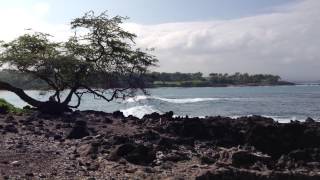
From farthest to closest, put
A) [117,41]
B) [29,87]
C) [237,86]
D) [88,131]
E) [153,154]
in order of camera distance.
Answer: [237,86] → [29,87] → [117,41] → [88,131] → [153,154]

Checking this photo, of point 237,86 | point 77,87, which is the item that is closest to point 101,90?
point 77,87

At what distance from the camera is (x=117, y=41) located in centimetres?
3045

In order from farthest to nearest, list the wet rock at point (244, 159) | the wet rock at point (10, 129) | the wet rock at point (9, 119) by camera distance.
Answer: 1. the wet rock at point (9, 119)
2. the wet rock at point (10, 129)
3. the wet rock at point (244, 159)

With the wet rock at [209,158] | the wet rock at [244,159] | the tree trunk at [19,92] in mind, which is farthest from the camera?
the tree trunk at [19,92]

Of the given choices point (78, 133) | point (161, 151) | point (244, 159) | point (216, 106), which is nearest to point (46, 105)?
point (78, 133)

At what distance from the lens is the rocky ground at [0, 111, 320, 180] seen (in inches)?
543

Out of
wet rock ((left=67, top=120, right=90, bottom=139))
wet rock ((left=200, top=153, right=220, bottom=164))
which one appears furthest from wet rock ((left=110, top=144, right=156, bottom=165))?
wet rock ((left=67, top=120, right=90, bottom=139))

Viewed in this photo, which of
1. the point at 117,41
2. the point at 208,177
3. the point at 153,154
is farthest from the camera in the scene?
the point at 117,41

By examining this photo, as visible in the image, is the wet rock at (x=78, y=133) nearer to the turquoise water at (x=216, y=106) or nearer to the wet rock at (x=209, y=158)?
the wet rock at (x=209, y=158)

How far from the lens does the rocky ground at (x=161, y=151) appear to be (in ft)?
45.3

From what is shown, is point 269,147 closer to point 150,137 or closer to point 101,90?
point 150,137

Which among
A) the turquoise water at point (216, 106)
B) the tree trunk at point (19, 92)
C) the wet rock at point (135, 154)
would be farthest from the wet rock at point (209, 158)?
the tree trunk at point (19, 92)

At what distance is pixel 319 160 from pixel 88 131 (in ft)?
28.6

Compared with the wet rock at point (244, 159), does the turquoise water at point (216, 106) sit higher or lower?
lower
